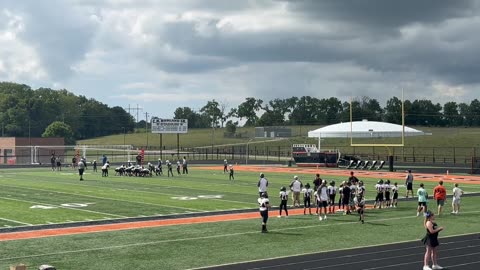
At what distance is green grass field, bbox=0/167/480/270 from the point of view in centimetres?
1865

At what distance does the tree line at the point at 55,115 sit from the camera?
150m

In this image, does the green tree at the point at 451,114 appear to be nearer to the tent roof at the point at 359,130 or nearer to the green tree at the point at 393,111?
the green tree at the point at 393,111

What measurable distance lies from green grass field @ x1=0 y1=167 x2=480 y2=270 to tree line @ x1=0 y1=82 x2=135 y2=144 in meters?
98.0

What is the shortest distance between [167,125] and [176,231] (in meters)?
59.9

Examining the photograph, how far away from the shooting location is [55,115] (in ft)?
556

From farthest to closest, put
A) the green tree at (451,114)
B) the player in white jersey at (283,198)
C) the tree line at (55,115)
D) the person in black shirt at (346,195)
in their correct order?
the green tree at (451,114), the tree line at (55,115), the person in black shirt at (346,195), the player in white jersey at (283,198)

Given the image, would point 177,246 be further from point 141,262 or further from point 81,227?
point 81,227

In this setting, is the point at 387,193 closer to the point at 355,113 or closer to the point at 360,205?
the point at 360,205

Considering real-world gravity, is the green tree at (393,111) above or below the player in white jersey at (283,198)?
above

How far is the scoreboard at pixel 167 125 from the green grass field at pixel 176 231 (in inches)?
1648

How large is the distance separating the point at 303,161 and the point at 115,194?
125 ft

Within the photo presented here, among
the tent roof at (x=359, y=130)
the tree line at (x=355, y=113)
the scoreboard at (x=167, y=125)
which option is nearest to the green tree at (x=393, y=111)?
the tree line at (x=355, y=113)

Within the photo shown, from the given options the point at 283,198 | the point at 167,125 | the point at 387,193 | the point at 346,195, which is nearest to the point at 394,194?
the point at 387,193

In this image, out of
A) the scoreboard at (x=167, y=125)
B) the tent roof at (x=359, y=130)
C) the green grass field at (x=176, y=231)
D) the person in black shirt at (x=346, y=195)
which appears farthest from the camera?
the tent roof at (x=359, y=130)
